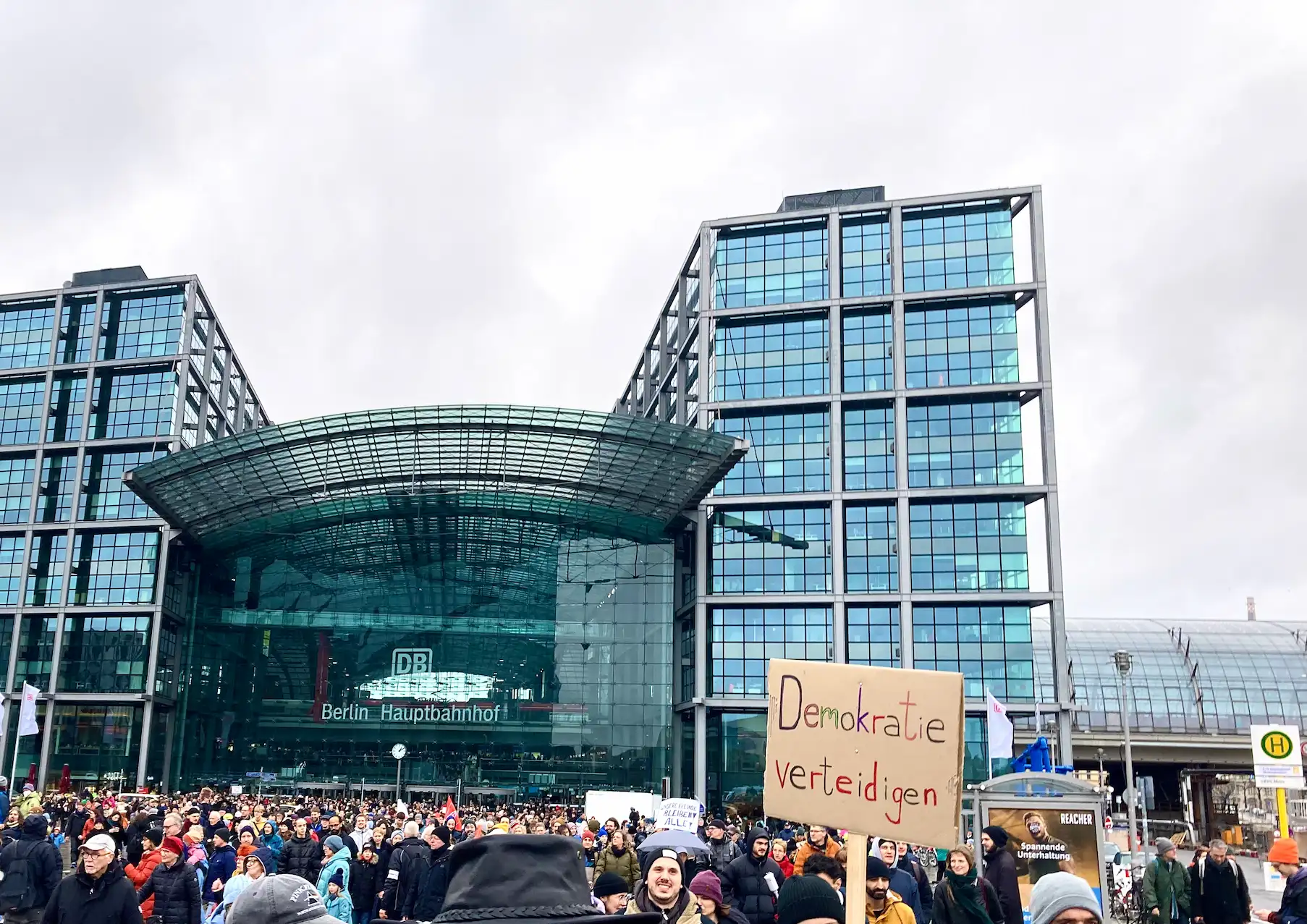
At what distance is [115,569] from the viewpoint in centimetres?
5719

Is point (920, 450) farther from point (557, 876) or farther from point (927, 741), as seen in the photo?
point (557, 876)

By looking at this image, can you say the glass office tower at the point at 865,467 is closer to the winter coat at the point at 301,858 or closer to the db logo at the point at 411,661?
the db logo at the point at 411,661

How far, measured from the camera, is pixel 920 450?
5156 cm

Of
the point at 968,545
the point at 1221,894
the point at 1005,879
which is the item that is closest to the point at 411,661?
the point at 968,545

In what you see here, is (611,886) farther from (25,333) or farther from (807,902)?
(25,333)

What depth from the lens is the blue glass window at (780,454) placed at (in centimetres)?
5228

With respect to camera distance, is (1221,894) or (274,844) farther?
(274,844)

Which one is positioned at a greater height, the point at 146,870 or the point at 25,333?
the point at 25,333

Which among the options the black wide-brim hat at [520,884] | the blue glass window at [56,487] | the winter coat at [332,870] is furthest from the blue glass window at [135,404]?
the black wide-brim hat at [520,884]

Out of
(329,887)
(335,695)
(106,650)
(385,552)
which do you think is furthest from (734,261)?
(329,887)

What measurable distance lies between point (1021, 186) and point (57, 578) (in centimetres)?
4606

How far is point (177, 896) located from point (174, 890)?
6 cm

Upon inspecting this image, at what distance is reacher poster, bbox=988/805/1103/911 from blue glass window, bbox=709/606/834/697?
3271 cm

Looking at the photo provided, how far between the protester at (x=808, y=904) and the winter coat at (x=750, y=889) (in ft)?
20.8
